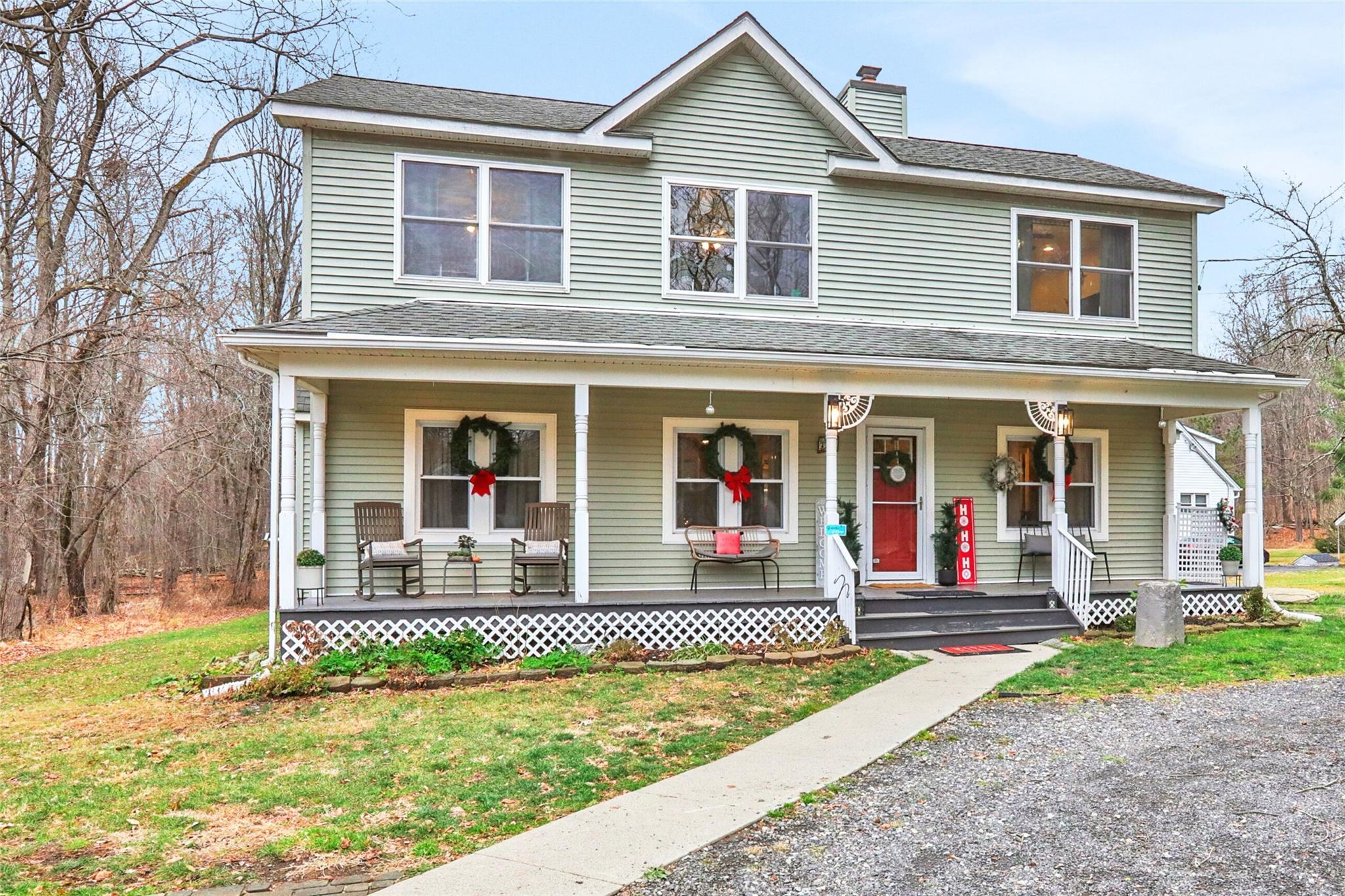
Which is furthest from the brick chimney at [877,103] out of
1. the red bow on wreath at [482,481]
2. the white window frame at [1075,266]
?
the red bow on wreath at [482,481]

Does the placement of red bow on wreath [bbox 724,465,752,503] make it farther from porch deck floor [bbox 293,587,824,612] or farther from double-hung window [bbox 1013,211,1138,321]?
double-hung window [bbox 1013,211,1138,321]

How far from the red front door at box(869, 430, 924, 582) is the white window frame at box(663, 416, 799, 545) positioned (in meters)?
1.03

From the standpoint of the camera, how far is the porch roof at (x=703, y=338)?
843 centimetres

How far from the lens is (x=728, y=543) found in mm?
10156

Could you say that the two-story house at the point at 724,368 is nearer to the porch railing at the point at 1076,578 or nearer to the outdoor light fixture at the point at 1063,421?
the porch railing at the point at 1076,578

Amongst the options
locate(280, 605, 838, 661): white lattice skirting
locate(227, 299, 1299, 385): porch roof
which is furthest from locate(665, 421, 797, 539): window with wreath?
locate(280, 605, 838, 661): white lattice skirting

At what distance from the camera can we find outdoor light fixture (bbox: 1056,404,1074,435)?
10180 millimetres

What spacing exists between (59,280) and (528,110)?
25.5 ft

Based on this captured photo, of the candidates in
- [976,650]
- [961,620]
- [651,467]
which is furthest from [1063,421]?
[651,467]

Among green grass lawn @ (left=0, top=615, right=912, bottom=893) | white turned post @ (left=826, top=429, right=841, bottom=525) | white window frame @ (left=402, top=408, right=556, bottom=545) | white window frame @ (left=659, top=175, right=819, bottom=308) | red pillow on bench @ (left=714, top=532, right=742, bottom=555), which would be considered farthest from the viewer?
white window frame @ (left=659, top=175, right=819, bottom=308)

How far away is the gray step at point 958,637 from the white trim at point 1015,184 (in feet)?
18.1

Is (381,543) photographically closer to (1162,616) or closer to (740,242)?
(740,242)

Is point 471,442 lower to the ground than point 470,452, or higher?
higher

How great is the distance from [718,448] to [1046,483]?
4.35m
